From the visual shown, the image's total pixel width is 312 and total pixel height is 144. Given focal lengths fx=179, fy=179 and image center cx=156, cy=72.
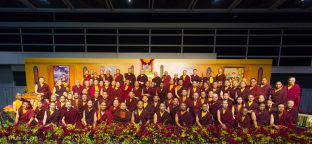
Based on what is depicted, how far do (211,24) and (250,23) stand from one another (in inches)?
93.9

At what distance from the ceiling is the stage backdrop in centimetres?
281

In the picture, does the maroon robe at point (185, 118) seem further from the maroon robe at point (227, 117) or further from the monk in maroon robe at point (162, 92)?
the monk in maroon robe at point (162, 92)

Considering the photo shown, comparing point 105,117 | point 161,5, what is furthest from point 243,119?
point 161,5

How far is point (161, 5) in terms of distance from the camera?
908cm

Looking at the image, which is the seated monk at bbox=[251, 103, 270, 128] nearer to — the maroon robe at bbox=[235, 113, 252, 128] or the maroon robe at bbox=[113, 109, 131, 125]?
the maroon robe at bbox=[235, 113, 252, 128]

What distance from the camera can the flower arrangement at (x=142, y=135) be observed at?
4.57 metres

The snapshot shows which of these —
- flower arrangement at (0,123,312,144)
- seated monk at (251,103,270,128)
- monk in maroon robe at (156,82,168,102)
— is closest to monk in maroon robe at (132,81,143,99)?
monk in maroon robe at (156,82,168,102)

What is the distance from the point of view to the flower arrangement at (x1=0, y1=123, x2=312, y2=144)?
4.57m

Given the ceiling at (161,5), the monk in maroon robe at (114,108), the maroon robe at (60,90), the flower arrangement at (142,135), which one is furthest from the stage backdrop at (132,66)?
the flower arrangement at (142,135)

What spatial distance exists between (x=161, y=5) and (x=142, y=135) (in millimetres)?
6720

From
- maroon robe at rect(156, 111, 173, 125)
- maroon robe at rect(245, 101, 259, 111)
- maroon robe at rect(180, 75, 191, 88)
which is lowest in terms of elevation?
maroon robe at rect(156, 111, 173, 125)

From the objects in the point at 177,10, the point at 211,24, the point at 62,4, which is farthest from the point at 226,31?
the point at 62,4

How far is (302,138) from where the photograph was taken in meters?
4.49

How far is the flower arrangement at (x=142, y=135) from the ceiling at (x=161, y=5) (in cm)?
601
